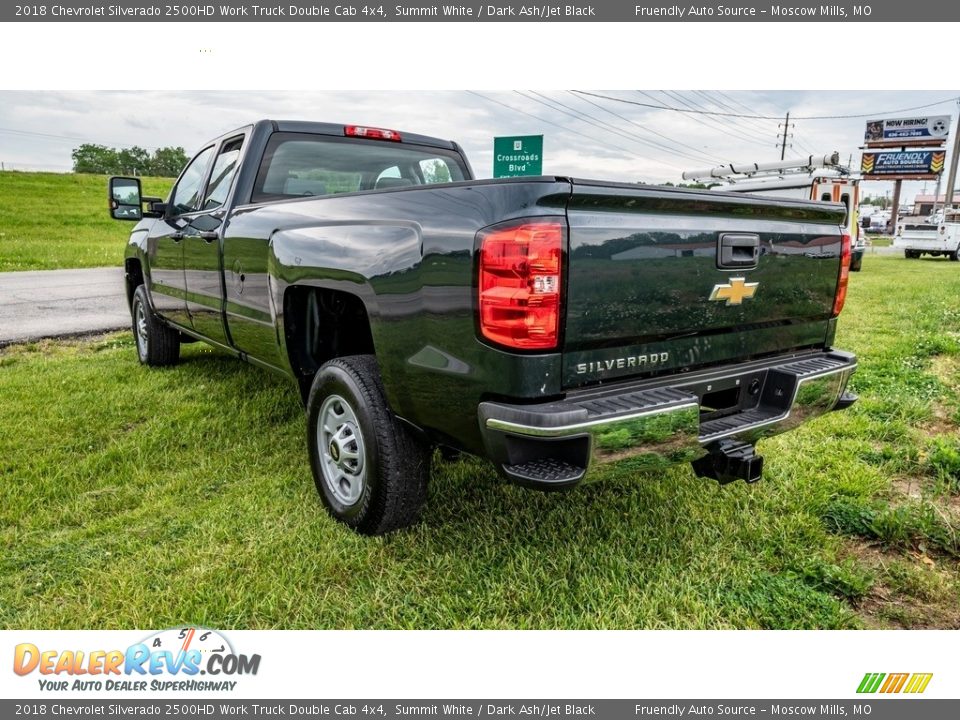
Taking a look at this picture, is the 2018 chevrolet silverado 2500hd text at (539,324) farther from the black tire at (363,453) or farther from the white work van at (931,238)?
the white work van at (931,238)

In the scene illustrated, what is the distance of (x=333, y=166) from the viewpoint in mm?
4281

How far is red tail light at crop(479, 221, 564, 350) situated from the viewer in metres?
2.09

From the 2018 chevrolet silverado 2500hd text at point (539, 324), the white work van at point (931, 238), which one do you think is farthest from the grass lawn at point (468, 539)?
the white work van at point (931, 238)

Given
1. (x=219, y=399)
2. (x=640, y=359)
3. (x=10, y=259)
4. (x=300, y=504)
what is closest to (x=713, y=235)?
(x=640, y=359)

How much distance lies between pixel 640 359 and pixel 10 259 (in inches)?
705

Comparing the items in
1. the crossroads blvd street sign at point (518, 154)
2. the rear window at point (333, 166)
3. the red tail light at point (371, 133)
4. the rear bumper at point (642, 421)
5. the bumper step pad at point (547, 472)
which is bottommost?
the bumper step pad at point (547, 472)

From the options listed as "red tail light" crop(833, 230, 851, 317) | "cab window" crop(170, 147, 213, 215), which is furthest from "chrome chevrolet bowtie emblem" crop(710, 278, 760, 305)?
"cab window" crop(170, 147, 213, 215)

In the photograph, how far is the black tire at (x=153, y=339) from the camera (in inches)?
229

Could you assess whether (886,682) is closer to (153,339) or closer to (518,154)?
(153,339)

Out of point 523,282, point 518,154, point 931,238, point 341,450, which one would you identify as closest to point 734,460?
point 523,282

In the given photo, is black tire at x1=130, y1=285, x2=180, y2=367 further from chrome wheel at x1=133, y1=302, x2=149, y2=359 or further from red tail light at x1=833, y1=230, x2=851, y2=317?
red tail light at x1=833, y1=230, x2=851, y2=317

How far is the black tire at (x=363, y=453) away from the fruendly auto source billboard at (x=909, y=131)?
61.0m

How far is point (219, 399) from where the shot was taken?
4.91 m
